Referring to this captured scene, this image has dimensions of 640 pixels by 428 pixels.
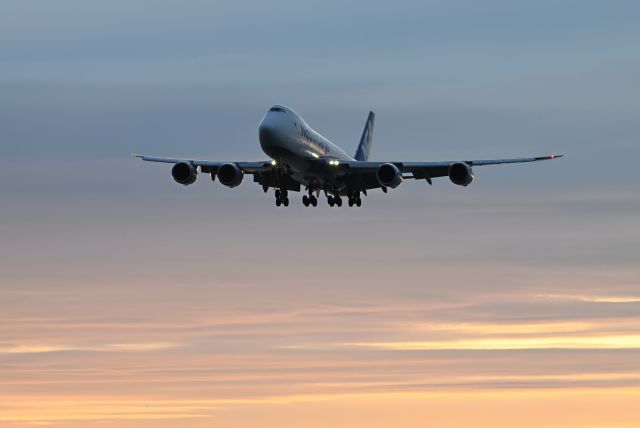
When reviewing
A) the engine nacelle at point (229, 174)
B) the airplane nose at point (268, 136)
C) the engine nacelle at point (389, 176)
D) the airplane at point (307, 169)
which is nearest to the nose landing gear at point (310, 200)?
the airplane at point (307, 169)

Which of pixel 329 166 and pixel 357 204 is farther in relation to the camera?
pixel 357 204

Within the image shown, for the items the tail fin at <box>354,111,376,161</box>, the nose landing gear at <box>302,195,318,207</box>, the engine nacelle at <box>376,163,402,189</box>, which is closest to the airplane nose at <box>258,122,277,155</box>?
the engine nacelle at <box>376,163,402,189</box>

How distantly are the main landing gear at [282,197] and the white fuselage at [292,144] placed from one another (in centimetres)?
366

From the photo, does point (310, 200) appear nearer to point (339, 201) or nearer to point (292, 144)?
point (339, 201)

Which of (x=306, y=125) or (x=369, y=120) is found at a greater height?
(x=369, y=120)

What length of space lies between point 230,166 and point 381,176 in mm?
11247

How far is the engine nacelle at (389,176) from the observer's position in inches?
3893

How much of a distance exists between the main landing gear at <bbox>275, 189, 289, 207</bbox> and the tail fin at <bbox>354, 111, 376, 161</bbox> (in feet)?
102

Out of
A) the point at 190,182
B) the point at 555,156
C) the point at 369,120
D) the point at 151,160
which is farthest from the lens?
the point at 369,120

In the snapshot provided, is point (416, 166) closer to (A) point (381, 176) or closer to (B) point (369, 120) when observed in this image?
(A) point (381, 176)

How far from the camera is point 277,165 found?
324 ft

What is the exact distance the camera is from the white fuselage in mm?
95125

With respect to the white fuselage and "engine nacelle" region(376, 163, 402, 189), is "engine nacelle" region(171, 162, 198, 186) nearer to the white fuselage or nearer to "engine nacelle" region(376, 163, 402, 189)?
the white fuselage

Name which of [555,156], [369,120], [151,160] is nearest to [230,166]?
[151,160]
